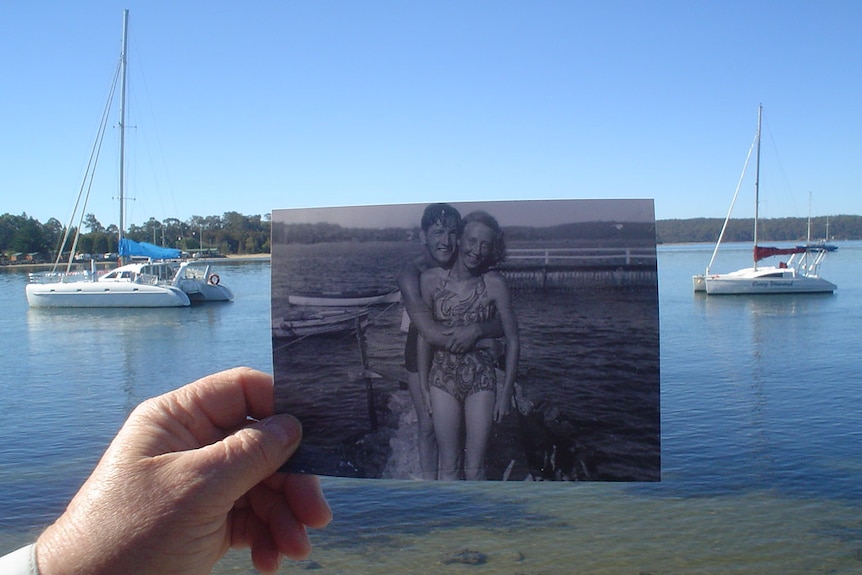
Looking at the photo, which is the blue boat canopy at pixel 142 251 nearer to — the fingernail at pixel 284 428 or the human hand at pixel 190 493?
the human hand at pixel 190 493

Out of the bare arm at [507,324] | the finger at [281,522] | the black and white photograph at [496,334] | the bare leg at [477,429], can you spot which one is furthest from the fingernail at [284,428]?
the bare arm at [507,324]

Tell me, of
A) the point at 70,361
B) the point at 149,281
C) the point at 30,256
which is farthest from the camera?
the point at 30,256

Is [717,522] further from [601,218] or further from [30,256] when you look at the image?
[30,256]

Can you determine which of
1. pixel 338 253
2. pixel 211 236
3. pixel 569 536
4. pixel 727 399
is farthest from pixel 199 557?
pixel 211 236

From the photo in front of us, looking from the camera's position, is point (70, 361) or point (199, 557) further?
point (70, 361)

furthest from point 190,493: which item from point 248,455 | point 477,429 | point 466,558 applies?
point 466,558

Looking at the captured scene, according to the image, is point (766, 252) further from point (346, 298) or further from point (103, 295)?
point (346, 298)
